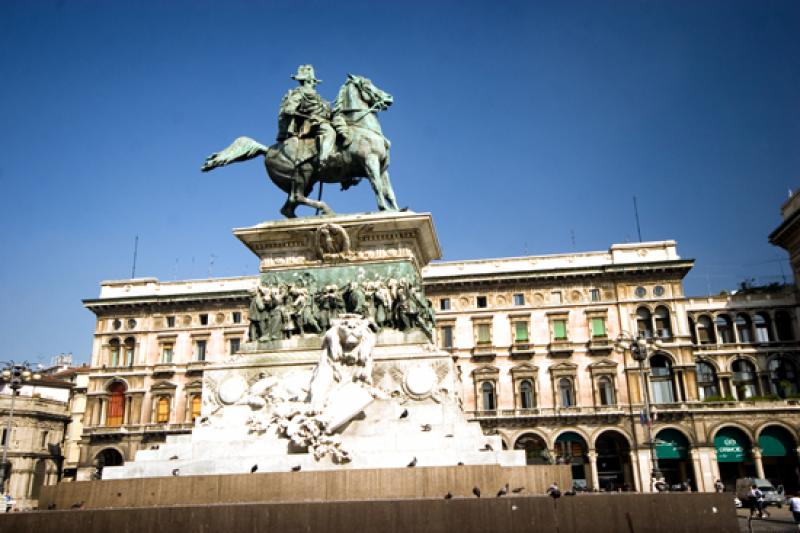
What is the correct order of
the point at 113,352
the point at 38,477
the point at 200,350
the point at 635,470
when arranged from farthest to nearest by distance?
the point at 113,352, the point at 200,350, the point at 38,477, the point at 635,470

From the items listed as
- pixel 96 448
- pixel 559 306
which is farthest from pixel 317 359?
pixel 96 448

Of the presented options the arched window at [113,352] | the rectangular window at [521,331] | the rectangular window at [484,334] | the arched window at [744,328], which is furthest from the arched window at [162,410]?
the arched window at [744,328]

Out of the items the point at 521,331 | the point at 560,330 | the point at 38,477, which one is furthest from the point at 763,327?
the point at 38,477

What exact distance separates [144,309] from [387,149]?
4671cm

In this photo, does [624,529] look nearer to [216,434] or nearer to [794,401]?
[216,434]

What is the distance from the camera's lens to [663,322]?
167 feet

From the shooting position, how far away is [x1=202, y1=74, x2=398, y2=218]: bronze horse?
14.4 metres

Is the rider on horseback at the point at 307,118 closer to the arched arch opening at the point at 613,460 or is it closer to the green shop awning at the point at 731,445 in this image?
the arched arch opening at the point at 613,460

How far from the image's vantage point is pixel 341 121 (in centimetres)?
1461

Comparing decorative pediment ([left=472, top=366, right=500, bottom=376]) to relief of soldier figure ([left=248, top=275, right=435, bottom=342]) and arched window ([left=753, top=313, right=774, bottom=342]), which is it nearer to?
arched window ([left=753, top=313, right=774, bottom=342])

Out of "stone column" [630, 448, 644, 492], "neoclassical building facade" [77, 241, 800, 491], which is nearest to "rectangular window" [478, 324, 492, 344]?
"neoclassical building facade" [77, 241, 800, 491]

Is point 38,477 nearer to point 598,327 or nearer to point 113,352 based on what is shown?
point 113,352

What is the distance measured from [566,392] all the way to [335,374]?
4178 centimetres

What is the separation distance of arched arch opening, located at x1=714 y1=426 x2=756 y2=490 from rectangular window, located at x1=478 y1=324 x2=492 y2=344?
54.4 ft
